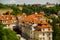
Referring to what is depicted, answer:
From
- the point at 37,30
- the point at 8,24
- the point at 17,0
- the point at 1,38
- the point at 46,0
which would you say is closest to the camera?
the point at 1,38

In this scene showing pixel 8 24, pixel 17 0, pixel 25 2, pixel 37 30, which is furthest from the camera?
pixel 25 2

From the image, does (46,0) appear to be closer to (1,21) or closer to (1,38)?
(1,21)

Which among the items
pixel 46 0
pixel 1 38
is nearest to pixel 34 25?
pixel 1 38

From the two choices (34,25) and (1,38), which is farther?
(34,25)

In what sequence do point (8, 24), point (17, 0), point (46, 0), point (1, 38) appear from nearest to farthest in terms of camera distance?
point (1, 38) → point (8, 24) → point (17, 0) → point (46, 0)

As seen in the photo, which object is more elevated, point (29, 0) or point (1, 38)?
point (29, 0)

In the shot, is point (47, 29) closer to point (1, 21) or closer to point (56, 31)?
point (56, 31)

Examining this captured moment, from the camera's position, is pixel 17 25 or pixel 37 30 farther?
pixel 17 25

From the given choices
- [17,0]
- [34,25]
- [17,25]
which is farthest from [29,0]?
[34,25]

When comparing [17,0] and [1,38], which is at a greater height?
[17,0]
